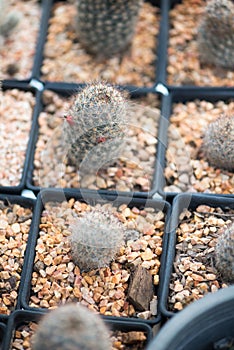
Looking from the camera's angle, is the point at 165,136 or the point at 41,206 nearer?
the point at 41,206

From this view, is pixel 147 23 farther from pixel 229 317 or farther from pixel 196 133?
pixel 229 317

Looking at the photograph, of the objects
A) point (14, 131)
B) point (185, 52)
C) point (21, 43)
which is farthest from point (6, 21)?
point (185, 52)

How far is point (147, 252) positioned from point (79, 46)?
119 cm

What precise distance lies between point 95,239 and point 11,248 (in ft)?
1.17

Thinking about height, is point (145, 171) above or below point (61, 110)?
below

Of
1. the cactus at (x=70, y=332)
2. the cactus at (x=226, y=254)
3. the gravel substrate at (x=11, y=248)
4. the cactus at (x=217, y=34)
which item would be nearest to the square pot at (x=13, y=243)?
the gravel substrate at (x=11, y=248)

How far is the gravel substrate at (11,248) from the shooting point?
2062 millimetres

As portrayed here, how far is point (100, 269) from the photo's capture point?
2.11 m

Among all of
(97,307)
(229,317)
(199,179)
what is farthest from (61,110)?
(229,317)

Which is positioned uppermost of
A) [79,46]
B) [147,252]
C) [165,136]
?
[79,46]

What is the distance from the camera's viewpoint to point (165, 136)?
252 centimetres

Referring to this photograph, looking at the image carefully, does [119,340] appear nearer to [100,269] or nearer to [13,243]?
[100,269]

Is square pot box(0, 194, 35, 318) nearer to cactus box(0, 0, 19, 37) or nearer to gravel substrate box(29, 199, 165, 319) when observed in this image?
gravel substrate box(29, 199, 165, 319)

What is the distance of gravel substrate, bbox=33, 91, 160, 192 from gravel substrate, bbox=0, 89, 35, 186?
0.06 meters
